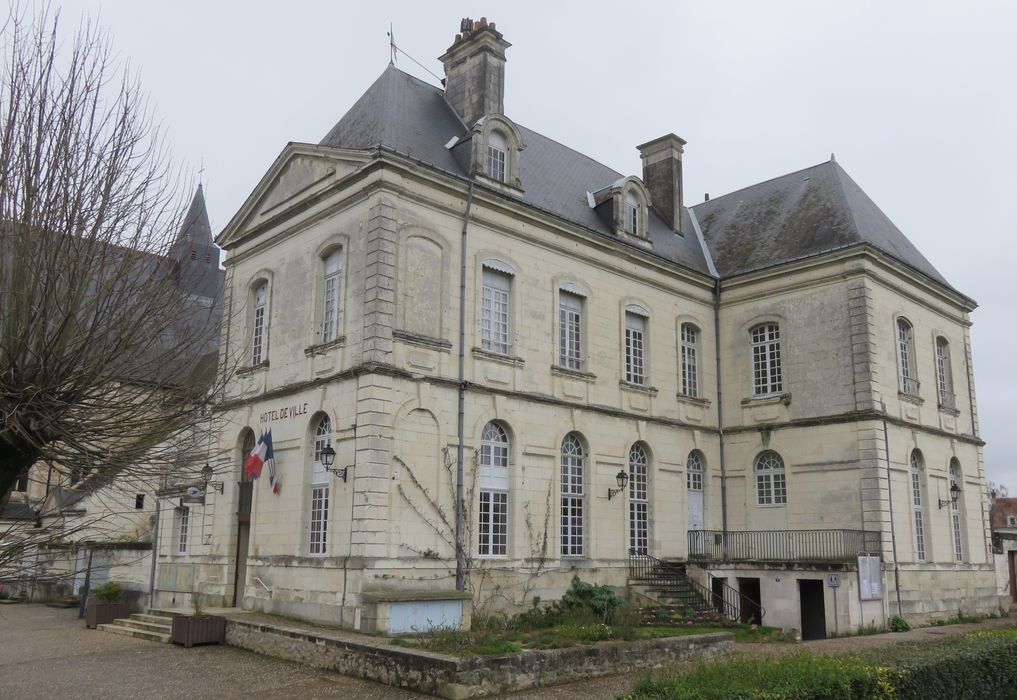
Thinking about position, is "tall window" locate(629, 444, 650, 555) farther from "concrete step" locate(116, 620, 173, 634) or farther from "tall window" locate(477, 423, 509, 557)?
"concrete step" locate(116, 620, 173, 634)

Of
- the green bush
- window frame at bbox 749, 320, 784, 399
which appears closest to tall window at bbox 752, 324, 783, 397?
window frame at bbox 749, 320, 784, 399

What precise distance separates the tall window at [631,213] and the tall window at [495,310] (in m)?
4.22

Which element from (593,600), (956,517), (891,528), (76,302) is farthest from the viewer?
(956,517)

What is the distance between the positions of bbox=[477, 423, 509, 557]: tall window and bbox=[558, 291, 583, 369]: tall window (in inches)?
93.9

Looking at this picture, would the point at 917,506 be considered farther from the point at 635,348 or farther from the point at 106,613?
the point at 106,613

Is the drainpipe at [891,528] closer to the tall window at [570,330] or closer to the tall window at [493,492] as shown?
the tall window at [570,330]

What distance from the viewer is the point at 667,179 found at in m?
22.8

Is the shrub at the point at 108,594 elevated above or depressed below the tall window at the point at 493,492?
below

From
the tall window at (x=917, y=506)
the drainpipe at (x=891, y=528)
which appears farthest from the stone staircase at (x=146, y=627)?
the tall window at (x=917, y=506)

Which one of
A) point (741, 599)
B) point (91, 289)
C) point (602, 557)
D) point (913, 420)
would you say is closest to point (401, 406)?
point (602, 557)

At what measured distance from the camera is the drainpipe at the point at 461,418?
15.0 metres

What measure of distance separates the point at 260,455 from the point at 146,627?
3558 mm

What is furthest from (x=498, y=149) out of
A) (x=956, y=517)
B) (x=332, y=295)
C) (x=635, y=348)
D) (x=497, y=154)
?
(x=956, y=517)

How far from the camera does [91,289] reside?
779 cm
